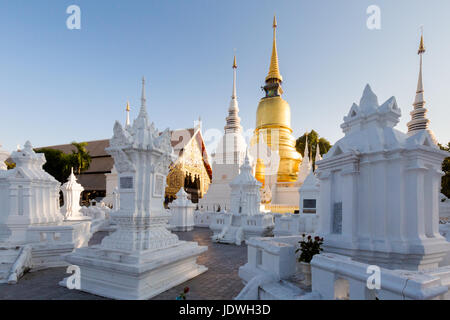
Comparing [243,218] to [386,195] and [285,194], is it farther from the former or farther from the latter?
[285,194]

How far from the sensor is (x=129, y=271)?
18.1 ft

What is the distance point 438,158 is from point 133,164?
774 centimetres

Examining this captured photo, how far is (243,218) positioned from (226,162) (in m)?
13.4

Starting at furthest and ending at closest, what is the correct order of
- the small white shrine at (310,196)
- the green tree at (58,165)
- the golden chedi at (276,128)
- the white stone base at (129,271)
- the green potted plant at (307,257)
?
the green tree at (58,165)
the golden chedi at (276,128)
the small white shrine at (310,196)
the white stone base at (129,271)
the green potted plant at (307,257)

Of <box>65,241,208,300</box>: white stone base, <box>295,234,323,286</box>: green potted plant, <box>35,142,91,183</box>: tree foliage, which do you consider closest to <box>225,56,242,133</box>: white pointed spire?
<box>35,142,91,183</box>: tree foliage

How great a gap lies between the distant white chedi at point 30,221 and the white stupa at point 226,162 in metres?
17.2

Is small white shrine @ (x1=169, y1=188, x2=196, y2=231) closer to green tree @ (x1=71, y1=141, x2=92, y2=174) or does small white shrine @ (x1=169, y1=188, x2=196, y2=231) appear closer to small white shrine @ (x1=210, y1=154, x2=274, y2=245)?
small white shrine @ (x1=210, y1=154, x2=274, y2=245)

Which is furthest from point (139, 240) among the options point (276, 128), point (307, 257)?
point (276, 128)

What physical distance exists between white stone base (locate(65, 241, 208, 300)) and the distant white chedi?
2832 mm

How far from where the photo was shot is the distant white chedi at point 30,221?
8320mm

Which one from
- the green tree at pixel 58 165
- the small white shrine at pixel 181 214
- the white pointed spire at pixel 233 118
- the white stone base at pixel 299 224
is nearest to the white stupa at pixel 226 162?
the white pointed spire at pixel 233 118

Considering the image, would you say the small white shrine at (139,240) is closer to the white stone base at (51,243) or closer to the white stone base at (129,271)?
the white stone base at (129,271)
